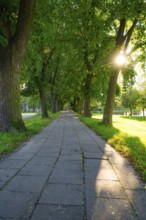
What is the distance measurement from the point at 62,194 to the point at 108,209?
729mm

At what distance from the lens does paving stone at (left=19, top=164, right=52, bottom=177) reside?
4371mm

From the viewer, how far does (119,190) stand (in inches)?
141

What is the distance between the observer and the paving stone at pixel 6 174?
406 centimetres

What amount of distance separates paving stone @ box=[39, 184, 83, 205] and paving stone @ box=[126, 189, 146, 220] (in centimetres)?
69

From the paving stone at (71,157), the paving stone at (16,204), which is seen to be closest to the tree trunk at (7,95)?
the paving stone at (71,157)

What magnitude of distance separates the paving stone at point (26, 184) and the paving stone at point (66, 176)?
7.8 inches

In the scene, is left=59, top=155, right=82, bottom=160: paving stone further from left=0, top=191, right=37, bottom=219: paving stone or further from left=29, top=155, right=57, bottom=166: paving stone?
left=0, top=191, right=37, bottom=219: paving stone

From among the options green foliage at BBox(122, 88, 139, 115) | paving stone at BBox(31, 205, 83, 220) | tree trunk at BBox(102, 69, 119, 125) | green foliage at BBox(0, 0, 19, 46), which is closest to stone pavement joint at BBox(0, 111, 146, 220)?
paving stone at BBox(31, 205, 83, 220)

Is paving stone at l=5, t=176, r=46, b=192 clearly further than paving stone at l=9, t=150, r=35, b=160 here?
No

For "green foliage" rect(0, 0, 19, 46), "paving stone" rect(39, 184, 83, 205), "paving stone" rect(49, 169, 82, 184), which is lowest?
"paving stone" rect(39, 184, 83, 205)

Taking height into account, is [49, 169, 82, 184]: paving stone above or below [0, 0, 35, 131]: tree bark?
below

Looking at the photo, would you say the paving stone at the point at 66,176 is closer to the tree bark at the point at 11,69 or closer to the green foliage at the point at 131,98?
the tree bark at the point at 11,69

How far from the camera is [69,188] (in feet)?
11.9

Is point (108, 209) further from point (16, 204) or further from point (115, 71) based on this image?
point (115, 71)
